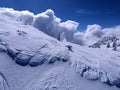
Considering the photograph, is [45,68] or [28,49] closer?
[45,68]

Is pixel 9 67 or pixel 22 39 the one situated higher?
pixel 22 39

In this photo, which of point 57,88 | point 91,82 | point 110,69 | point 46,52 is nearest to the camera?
point 57,88

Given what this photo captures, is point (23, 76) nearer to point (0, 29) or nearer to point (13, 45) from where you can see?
point (13, 45)

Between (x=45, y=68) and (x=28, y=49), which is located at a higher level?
(x=28, y=49)

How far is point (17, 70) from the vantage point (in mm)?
46312

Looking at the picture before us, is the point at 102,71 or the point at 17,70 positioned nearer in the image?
the point at 17,70

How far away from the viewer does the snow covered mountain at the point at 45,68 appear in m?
43.8

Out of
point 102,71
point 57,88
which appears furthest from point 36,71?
point 102,71

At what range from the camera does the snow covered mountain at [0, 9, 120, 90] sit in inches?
1724

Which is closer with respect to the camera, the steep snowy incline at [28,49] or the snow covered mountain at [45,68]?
the snow covered mountain at [45,68]

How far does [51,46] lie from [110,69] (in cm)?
1921

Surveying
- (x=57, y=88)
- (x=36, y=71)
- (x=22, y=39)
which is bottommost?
(x=57, y=88)

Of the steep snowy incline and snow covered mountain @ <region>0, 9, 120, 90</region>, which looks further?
the steep snowy incline

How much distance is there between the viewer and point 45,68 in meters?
49.8
